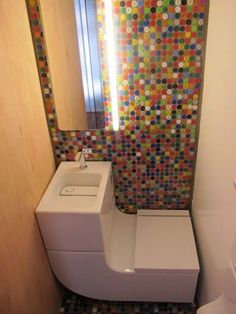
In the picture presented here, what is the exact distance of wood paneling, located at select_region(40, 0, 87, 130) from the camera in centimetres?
129

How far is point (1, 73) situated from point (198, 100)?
0.97 m

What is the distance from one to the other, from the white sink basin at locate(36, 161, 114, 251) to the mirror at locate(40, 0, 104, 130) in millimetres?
285

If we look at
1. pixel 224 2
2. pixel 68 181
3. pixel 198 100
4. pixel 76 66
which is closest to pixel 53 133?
pixel 68 181

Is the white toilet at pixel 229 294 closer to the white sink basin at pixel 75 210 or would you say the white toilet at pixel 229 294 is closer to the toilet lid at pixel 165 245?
the toilet lid at pixel 165 245

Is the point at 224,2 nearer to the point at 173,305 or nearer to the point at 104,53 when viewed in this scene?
the point at 104,53

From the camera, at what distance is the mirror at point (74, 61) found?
50.1 inches

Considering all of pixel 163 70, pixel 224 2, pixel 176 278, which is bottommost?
pixel 176 278

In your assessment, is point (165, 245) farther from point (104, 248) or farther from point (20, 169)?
point (20, 169)

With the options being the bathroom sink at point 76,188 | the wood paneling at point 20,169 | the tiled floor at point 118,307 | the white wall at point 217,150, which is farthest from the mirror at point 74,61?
the tiled floor at point 118,307

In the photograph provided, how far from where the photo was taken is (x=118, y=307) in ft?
5.25

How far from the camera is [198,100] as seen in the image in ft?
4.56

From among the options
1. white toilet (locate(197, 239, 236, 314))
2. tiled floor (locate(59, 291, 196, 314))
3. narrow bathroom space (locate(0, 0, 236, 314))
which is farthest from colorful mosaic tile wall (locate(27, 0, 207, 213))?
white toilet (locate(197, 239, 236, 314))

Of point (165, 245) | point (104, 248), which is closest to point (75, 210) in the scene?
point (104, 248)

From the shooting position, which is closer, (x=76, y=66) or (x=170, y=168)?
(x=76, y=66)
